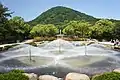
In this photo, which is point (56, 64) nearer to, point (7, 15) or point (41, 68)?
point (41, 68)

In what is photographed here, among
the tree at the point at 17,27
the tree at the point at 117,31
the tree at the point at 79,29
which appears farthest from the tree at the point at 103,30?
the tree at the point at 17,27

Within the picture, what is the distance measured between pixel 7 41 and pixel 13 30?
253 centimetres

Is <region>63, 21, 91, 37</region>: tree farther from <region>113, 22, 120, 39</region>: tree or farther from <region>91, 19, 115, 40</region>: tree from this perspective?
<region>113, 22, 120, 39</region>: tree

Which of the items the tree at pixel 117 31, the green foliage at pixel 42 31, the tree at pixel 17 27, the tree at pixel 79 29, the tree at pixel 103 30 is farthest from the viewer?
the green foliage at pixel 42 31

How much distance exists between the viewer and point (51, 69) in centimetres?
1418

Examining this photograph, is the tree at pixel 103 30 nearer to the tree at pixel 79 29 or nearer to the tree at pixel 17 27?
the tree at pixel 79 29

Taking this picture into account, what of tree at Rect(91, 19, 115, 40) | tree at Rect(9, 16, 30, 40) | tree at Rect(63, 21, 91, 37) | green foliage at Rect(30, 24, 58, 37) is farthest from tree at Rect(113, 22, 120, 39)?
green foliage at Rect(30, 24, 58, 37)

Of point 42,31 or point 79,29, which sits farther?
point 42,31

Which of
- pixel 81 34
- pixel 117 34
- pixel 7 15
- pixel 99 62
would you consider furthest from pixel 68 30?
pixel 99 62

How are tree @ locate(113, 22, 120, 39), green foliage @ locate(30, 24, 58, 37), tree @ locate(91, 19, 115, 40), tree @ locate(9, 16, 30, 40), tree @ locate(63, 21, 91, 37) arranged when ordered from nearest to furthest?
tree @ locate(113, 22, 120, 39)
tree @ locate(9, 16, 30, 40)
tree @ locate(91, 19, 115, 40)
tree @ locate(63, 21, 91, 37)
green foliage @ locate(30, 24, 58, 37)

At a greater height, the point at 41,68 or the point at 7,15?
the point at 7,15

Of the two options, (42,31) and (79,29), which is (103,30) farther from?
(42,31)

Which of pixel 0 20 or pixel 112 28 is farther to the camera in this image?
pixel 112 28

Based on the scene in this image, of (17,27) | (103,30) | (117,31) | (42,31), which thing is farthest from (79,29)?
(17,27)
